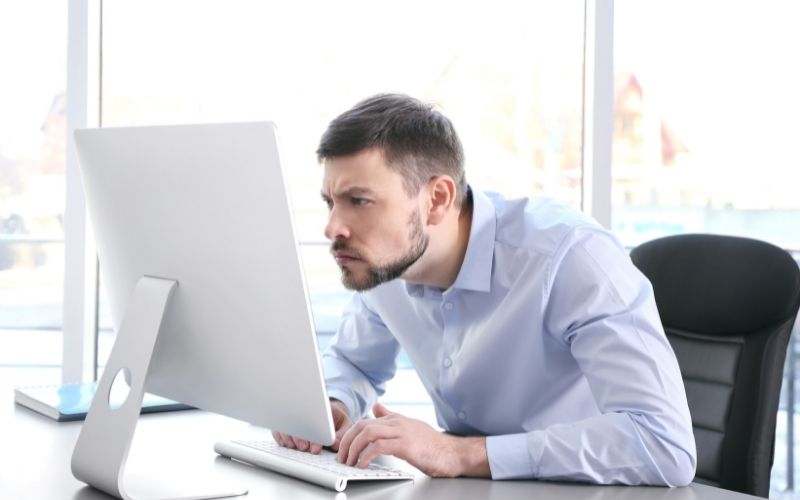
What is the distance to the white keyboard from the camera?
1.33m

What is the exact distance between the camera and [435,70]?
347cm

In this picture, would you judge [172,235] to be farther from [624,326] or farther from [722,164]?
[722,164]

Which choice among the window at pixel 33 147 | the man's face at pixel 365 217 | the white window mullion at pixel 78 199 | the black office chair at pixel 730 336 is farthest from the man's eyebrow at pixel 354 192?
the window at pixel 33 147


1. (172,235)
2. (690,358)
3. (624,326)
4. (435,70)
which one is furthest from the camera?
(435,70)

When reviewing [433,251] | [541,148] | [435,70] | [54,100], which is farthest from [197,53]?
[433,251]

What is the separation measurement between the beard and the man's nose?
0.05 ft

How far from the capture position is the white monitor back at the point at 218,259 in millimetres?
1130

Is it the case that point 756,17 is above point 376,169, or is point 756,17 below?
above

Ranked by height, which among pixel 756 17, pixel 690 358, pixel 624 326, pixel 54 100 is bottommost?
pixel 690 358

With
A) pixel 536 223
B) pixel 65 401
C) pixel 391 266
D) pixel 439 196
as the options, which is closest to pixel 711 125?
pixel 536 223

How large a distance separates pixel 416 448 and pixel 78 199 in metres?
1.91

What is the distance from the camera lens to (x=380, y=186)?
1.56 m

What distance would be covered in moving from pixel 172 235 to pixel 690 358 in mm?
1217

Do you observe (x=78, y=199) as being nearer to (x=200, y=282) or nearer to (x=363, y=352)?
(x=363, y=352)
